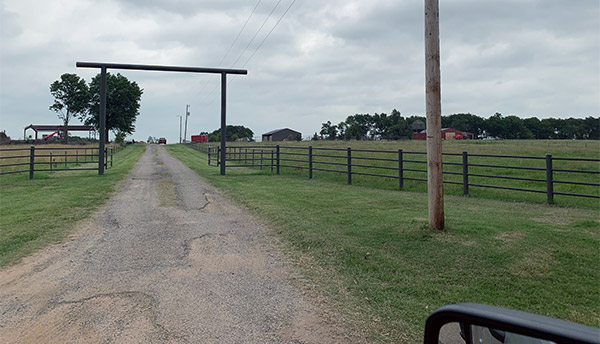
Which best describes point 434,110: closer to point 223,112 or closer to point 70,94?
point 223,112

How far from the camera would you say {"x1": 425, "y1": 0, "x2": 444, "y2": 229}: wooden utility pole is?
6434 millimetres

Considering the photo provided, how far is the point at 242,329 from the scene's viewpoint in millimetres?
3557

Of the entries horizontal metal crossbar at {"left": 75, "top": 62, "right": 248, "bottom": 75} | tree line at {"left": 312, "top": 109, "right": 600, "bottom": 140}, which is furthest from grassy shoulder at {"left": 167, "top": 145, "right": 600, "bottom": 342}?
tree line at {"left": 312, "top": 109, "right": 600, "bottom": 140}

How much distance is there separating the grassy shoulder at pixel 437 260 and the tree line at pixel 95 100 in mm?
62301

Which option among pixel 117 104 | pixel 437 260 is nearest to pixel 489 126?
pixel 117 104

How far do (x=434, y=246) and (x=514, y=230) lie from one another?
1.76 metres

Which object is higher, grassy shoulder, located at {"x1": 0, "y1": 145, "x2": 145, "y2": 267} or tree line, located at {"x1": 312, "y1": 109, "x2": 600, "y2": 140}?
tree line, located at {"x1": 312, "y1": 109, "x2": 600, "y2": 140}

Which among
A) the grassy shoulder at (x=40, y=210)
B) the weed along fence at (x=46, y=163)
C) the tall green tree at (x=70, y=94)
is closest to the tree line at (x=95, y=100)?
the tall green tree at (x=70, y=94)

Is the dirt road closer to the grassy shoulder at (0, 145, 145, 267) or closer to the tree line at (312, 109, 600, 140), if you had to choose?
the grassy shoulder at (0, 145, 145, 267)

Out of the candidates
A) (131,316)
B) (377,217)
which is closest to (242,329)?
(131,316)

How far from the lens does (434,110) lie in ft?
21.0

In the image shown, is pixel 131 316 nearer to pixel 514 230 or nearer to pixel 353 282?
pixel 353 282

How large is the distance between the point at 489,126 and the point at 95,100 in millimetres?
100557

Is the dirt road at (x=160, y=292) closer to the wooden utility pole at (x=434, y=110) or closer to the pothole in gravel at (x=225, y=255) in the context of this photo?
the pothole in gravel at (x=225, y=255)
